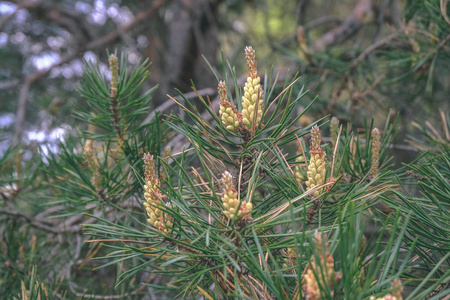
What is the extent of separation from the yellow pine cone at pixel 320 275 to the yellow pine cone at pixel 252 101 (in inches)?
6.8

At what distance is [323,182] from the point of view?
42 cm

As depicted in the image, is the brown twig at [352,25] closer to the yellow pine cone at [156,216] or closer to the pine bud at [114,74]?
the pine bud at [114,74]

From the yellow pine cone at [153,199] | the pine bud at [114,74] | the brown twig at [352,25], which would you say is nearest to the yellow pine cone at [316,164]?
the yellow pine cone at [153,199]

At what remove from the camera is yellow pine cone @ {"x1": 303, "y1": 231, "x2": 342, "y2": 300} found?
302mm

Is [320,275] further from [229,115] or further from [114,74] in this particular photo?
[114,74]

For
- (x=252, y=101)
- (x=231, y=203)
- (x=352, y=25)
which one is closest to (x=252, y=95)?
(x=252, y=101)

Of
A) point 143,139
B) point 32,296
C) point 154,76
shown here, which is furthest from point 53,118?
point 32,296

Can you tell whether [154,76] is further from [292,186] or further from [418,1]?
[292,186]

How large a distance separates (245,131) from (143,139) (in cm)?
24

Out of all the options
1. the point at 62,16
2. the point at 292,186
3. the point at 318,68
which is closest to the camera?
the point at 292,186

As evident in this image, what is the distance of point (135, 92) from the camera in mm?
635

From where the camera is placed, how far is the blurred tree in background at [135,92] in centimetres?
66

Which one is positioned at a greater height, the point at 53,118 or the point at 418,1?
the point at 53,118

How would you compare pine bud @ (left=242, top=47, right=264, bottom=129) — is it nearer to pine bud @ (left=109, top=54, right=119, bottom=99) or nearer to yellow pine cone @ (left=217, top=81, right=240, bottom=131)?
yellow pine cone @ (left=217, top=81, right=240, bottom=131)
